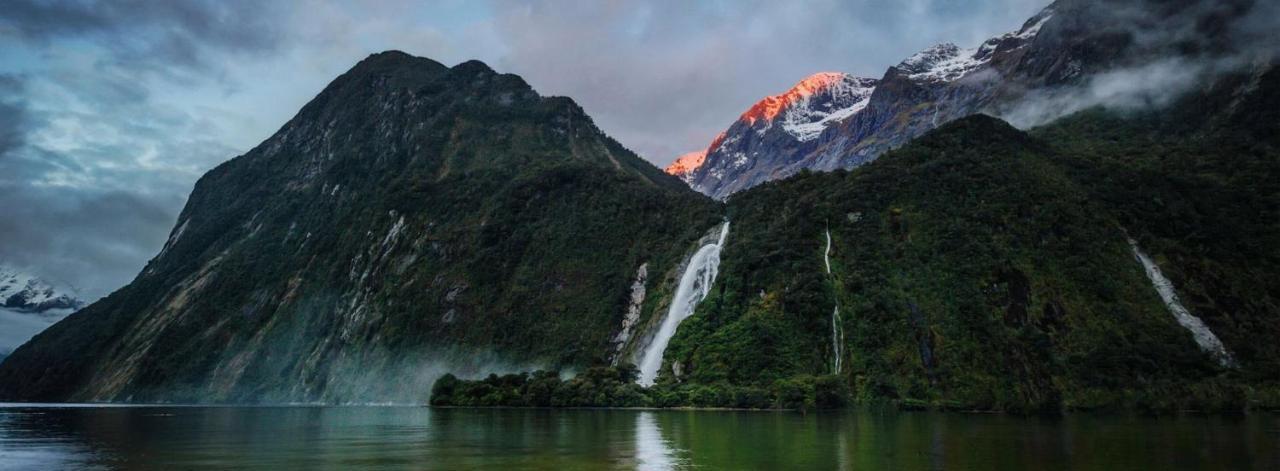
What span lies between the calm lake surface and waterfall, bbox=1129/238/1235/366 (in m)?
49.2

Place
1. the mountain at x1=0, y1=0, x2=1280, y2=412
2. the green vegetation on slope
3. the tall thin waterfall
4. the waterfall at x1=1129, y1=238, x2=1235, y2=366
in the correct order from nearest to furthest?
the green vegetation on slope
the mountain at x1=0, y1=0, x2=1280, y2=412
the waterfall at x1=1129, y1=238, x2=1235, y2=366
the tall thin waterfall

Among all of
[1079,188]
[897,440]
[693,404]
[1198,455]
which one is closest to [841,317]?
[693,404]

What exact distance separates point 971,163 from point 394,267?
125159 mm

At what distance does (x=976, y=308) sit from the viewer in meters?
108

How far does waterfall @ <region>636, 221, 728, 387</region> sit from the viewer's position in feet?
406

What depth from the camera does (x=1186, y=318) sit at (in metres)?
111

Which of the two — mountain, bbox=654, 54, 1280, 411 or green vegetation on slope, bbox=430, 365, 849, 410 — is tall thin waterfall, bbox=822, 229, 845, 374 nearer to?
mountain, bbox=654, 54, 1280, 411

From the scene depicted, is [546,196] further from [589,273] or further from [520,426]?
[520,426]

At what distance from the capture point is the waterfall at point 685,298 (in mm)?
123750

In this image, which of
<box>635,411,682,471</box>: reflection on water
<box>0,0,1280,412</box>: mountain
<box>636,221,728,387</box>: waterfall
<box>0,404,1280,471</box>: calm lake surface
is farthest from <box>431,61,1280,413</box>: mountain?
<box>635,411,682,471</box>: reflection on water

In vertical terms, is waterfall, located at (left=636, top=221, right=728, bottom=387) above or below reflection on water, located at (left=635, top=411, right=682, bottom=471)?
above

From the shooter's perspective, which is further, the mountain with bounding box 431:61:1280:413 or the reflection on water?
the mountain with bounding box 431:61:1280:413

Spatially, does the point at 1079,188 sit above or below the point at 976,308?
above

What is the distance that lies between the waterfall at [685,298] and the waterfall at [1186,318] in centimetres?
6217
